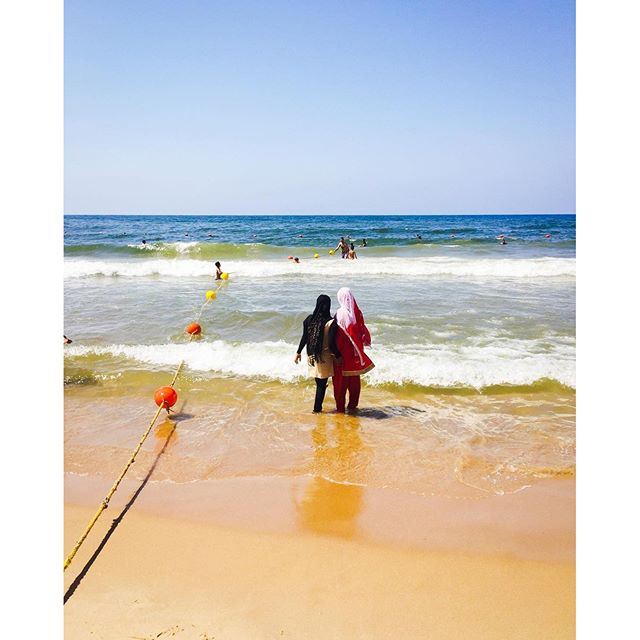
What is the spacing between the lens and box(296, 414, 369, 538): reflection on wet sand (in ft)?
12.2

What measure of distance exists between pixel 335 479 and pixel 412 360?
12.2 ft

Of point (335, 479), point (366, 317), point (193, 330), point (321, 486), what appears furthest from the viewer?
point (366, 317)

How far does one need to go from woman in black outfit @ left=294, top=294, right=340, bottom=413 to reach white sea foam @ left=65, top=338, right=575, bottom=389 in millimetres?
1524

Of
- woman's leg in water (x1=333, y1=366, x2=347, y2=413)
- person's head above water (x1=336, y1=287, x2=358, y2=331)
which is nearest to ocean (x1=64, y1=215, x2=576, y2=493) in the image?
woman's leg in water (x1=333, y1=366, x2=347, y2=413)

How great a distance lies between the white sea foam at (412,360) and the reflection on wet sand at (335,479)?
1.81m

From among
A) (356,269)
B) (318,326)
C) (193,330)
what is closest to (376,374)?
(318,326)

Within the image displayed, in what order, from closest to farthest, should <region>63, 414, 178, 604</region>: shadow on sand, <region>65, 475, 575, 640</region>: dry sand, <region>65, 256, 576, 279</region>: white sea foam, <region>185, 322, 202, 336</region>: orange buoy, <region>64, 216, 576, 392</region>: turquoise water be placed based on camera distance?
<region>65, 475, 575, 640</region>: dry sand → <region>63, 414, 178, 604</region>: shadow on sand → <region>64, 216, 576, 392</region>: turquoise water → <region>185, 322, 202, 336</region>: orange buoy → <region>65, 256, 576, 279</region>: white sea foam

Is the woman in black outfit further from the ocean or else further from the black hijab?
the ocean

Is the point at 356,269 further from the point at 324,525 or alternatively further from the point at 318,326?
the point at 324,525

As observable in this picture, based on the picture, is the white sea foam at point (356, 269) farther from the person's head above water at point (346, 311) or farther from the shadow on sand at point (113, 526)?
the shadow on sand at point (113, 526)

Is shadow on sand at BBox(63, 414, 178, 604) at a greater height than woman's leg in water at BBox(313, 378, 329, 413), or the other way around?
woman's leg in water at BBox(313, 378, 329, 413)

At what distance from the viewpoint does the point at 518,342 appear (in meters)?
9.03

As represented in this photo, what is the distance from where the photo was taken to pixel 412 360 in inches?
308
